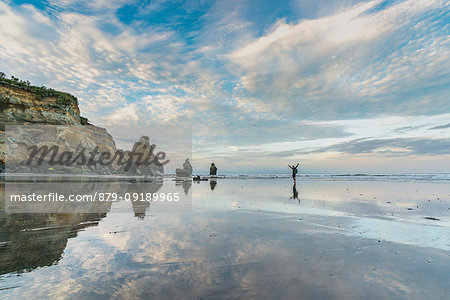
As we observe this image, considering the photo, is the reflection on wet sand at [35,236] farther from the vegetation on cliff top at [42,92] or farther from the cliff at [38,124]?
the vegetation on cliff top at [42,92]

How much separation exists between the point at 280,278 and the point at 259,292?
756mm

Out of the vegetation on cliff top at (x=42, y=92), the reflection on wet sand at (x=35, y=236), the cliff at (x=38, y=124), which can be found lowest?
the reflection on wet sand at (x=35, y=236)

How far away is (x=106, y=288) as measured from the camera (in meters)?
3.90

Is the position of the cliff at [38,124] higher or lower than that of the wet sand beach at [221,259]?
higher

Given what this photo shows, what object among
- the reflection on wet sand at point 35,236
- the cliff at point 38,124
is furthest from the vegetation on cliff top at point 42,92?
the reflection on wet sand at point 35,236

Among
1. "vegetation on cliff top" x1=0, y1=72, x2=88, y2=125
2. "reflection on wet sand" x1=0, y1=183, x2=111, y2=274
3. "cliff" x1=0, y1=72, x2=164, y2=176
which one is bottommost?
"reflection on wet sand" x1=0, y1=183, x2=111, y2=274

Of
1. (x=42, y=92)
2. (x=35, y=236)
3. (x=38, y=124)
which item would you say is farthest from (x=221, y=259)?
(x=42, y=92)

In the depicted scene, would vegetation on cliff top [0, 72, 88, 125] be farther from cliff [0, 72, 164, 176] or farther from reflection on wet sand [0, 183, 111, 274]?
reflection on wet sand [0, 183, 111, 274]

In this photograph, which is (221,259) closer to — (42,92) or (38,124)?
(38,124)

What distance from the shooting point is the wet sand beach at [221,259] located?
152 inches

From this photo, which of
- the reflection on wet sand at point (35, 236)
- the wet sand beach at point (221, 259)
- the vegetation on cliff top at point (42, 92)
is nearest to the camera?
the wet sand beach at point (221, 259)

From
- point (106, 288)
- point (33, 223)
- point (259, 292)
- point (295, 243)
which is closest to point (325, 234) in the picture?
point (295, 243)

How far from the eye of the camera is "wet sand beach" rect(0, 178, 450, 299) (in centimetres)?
385

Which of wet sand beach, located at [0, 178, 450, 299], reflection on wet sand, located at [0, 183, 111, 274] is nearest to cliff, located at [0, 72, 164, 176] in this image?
reflection on wet sand, located at [0, 183, 111, 274]
